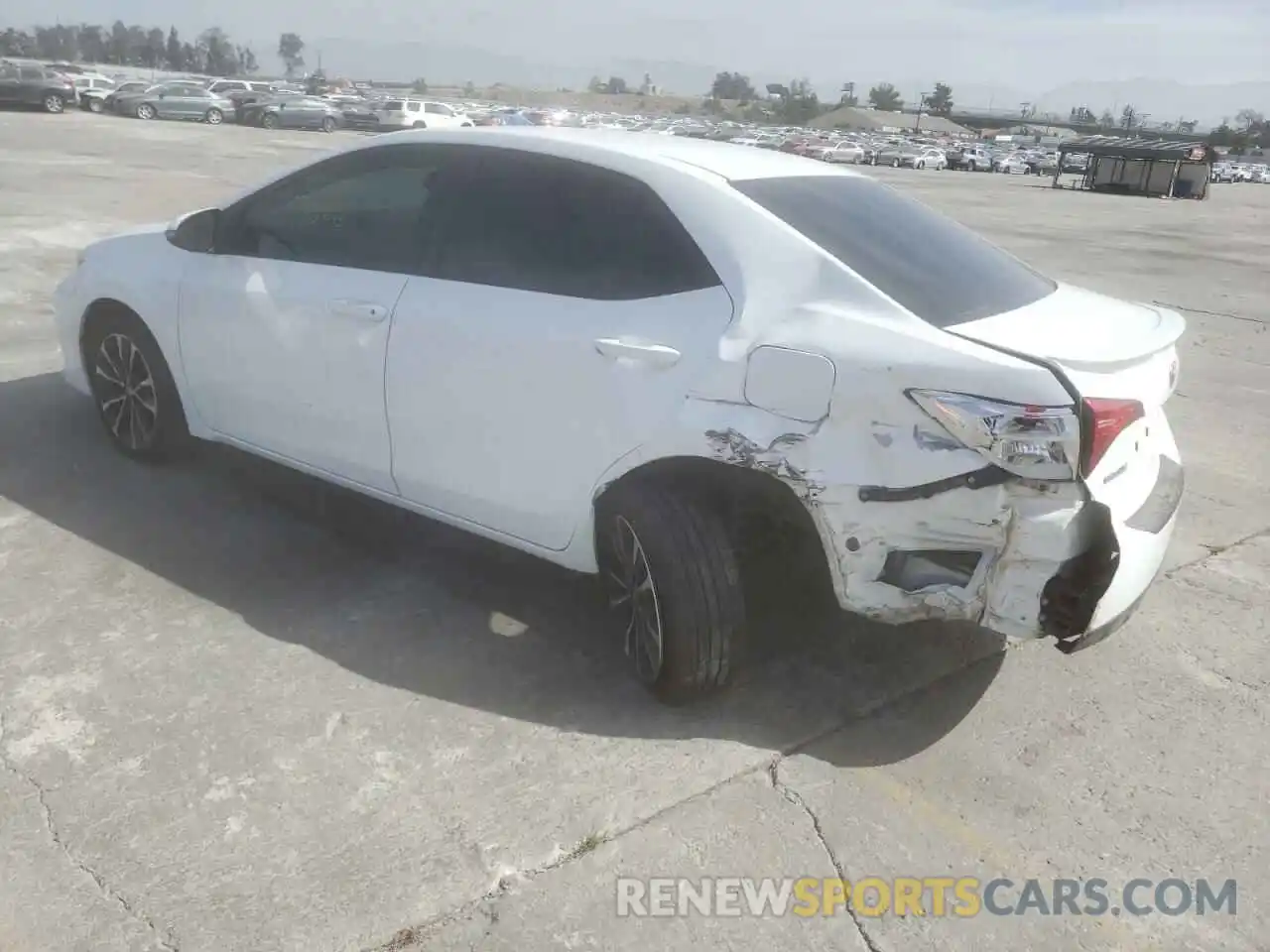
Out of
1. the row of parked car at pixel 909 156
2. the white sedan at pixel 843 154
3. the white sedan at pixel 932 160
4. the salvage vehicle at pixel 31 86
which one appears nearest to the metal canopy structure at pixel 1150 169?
the white sedan at pixel 843 154

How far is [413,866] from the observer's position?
2.58m

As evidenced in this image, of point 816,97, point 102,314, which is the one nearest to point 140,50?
point 816,97

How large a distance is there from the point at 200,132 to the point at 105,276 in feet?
105

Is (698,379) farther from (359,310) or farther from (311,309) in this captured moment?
(311,309)

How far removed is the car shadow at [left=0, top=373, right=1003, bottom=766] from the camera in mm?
3293

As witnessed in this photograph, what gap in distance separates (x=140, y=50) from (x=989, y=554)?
537 ft

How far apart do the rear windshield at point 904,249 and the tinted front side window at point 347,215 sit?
3.90 ft

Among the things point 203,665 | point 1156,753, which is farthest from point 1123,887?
point 203,665

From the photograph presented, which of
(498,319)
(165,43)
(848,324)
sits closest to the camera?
(848,324)

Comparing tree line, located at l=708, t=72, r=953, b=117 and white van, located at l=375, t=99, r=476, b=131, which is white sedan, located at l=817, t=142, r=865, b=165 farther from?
tree line, located at l=708, t=72, r=953, b=117

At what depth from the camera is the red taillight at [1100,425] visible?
267 cm

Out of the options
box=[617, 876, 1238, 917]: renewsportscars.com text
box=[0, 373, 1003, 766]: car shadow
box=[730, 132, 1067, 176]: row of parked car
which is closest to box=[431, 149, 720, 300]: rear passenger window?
box=[0, 373, 1003, 766]: car shadow

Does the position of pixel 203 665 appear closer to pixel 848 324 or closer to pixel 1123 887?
pixel 848 324

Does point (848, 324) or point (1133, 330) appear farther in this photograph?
point (1133, 330)
